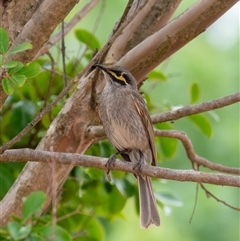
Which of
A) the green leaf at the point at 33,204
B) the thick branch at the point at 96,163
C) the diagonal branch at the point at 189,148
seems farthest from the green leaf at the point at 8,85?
the diagonal branch at the point at 189,148

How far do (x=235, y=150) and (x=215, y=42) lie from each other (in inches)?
53.0

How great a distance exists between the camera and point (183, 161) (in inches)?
284

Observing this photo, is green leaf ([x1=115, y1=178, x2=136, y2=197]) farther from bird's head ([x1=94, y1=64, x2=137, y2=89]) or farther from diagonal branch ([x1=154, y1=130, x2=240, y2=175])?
bird's head ([x1=94, y1=64, x2=137, y2=89])

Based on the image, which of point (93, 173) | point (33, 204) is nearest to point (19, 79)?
point (33, 204)

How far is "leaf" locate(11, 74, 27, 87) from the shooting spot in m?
2.90

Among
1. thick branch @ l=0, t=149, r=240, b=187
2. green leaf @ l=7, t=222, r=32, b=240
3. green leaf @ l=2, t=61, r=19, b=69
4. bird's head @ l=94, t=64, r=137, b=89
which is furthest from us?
bird's head @ l=94, t=64, r=137, b=89

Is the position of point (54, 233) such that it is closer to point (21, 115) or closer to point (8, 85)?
point (8, 85)

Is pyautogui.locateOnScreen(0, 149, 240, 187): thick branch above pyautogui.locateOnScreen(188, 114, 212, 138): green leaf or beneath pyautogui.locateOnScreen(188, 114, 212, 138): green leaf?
above

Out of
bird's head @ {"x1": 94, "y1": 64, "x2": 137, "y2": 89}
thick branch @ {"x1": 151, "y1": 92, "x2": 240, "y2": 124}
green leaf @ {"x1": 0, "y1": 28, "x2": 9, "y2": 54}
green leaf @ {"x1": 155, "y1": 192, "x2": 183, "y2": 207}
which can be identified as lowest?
green leaf @ {"x1": 155, "y1": 192, "x2": 183, "y2": 207}

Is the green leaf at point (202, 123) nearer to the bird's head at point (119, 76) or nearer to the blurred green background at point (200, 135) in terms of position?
the bird's head at point (119, 76)

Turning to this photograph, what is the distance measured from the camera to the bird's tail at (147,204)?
13.4ft

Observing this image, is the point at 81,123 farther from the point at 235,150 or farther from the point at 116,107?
the point at 235,150

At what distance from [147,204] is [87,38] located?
1142 millimetres

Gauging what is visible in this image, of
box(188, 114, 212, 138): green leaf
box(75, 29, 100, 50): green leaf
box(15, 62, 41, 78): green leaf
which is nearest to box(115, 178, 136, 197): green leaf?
box(188, 114, 212, 138): green leaf
